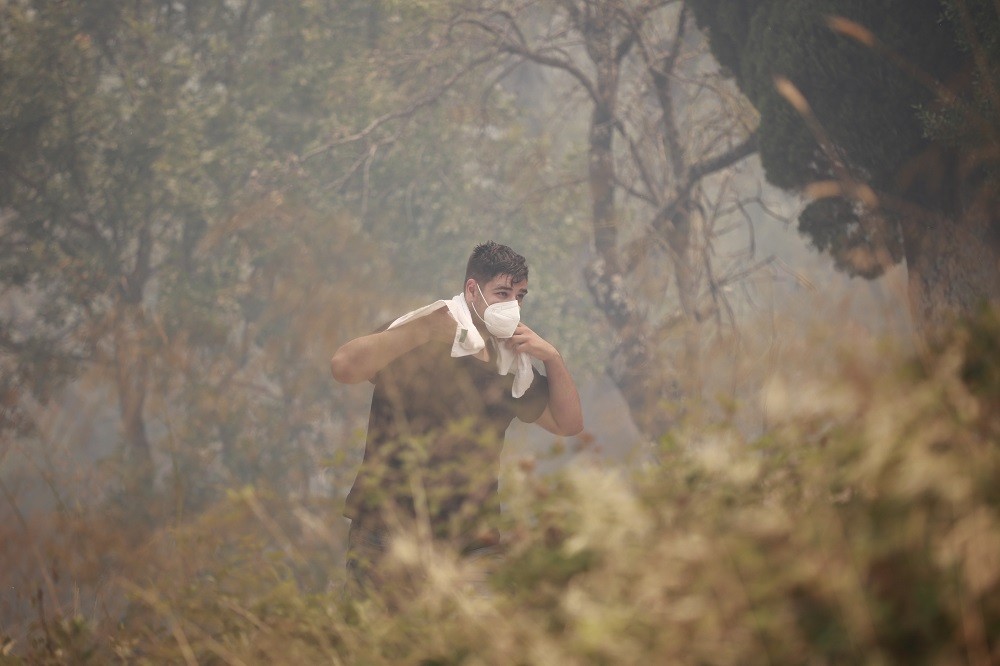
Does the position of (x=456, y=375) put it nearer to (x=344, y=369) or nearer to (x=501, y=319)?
(x=501, y=319)

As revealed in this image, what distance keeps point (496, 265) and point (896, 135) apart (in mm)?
4083

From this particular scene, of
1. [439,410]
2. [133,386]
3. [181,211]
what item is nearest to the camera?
[439,410]

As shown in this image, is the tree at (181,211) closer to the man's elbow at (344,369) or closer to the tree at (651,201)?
the tree at (651,201)

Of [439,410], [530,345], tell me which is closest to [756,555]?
[439,410]

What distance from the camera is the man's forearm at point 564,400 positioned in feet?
13.9

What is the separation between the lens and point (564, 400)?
4285 millimetres

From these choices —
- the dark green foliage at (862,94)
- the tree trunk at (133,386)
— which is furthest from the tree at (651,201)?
the tree trunk at (133,386)

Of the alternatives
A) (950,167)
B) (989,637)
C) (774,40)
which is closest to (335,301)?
(774,40)

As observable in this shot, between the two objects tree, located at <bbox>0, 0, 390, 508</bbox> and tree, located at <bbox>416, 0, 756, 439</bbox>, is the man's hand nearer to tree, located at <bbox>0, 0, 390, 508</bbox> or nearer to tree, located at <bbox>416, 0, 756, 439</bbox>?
tree, located at <bbox>416, 0, 756, 439</bbox>

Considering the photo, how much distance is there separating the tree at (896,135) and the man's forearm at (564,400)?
2.71m

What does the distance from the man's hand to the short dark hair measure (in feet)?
0.94

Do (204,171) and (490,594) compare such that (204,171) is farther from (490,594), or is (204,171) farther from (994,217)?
(490,594)

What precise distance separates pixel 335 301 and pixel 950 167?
10.2m

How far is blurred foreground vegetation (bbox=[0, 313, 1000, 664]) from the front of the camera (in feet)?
4.95
